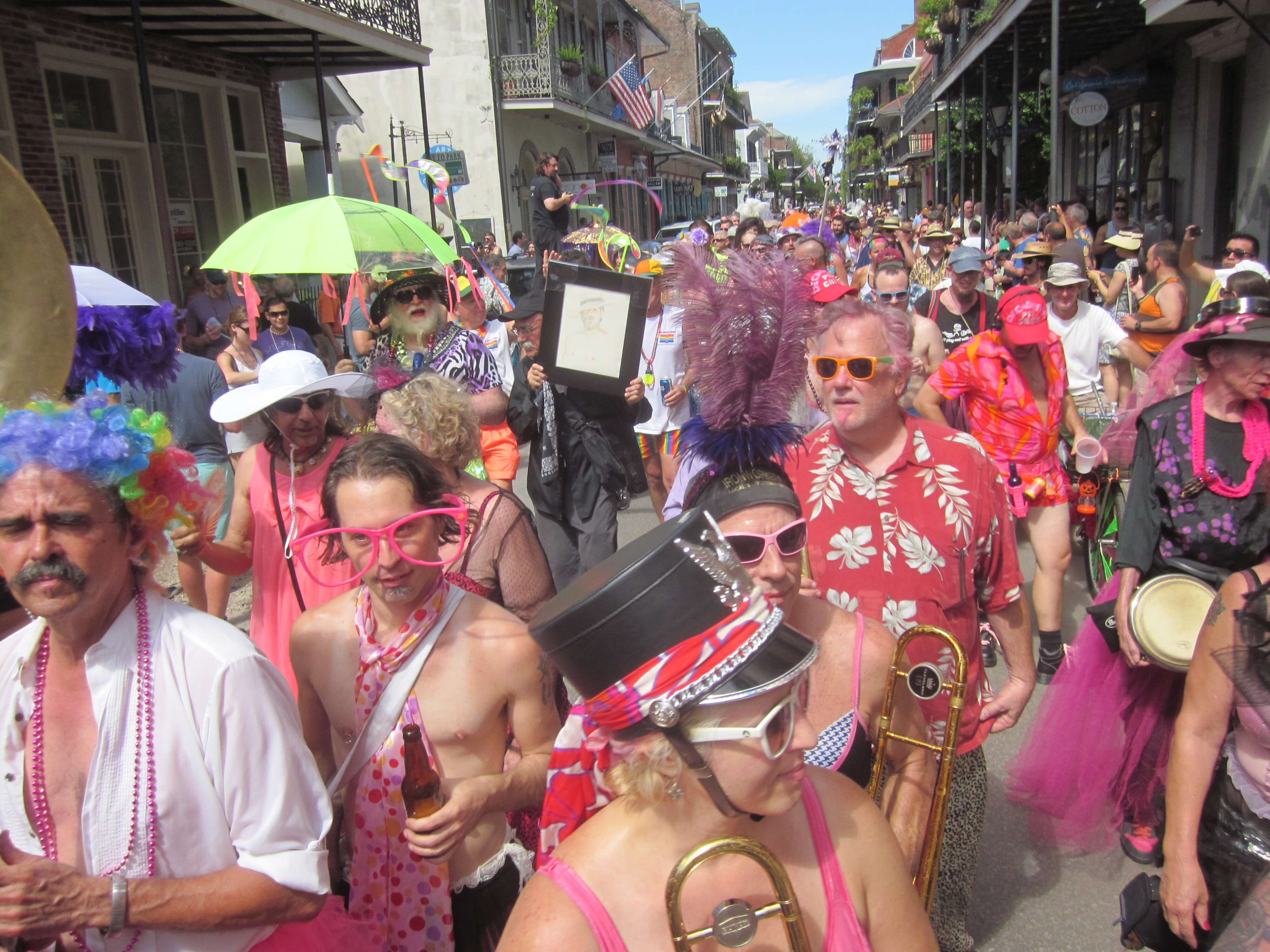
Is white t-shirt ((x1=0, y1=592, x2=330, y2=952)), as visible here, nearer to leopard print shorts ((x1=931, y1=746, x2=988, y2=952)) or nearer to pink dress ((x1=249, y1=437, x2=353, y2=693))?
pink dress ((x1=249, y1=437, x2=353, y2=693))

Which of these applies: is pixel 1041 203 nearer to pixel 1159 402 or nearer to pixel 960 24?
pixel 960 24

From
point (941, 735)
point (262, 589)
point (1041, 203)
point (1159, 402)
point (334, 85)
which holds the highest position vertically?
point (334, 85)

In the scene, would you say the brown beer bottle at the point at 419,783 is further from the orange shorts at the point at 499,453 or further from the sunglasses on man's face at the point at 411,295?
the sunglasses on man's face at the point at 411,295

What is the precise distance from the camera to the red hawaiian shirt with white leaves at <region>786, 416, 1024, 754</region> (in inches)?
110

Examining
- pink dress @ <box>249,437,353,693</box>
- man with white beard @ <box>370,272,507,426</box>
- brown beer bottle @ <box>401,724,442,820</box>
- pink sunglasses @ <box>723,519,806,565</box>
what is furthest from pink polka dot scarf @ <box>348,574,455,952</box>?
man with white beard @ <box>370,272,507,426</box>

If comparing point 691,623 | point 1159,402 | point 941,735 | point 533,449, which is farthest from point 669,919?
point 533,449

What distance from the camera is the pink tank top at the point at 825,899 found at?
1.47 metres

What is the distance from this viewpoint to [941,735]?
2.55 meters

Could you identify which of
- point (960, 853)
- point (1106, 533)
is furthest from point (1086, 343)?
point (960, 853)

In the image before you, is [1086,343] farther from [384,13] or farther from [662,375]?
[384,13]

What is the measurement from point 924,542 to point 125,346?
263 centimetres

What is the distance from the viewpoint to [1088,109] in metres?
15.0

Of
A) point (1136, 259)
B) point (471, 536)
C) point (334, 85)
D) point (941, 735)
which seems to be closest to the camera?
point (941, 735)

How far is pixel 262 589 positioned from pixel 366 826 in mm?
1213
